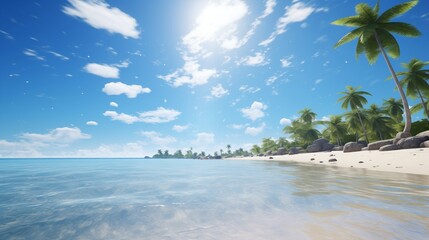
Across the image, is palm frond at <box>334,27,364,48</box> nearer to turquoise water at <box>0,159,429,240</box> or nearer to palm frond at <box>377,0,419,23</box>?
palm frond at <box>377,0,419,23</box>

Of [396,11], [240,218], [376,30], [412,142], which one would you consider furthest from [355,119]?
[240,218]

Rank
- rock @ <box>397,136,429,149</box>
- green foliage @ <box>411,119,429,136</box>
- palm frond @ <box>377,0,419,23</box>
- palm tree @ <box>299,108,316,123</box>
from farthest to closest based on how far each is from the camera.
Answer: palm tree @ <box>299,108,316,123</box> → green foliage @ <box>411,119,429,136</box> → palm frond @ <box>377,0,419,23</box> → rock @ <box>397,136,429,149</box>

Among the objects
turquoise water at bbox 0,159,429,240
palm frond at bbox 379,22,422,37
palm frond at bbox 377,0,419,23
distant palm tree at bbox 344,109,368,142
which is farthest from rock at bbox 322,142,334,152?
turquoise water at bbox 0,159,429,240

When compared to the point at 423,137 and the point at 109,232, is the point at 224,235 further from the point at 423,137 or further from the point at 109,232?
the point at 423,137

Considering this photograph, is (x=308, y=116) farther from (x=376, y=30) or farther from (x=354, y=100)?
(x=376, y=30)

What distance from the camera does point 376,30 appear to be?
22.0 metres

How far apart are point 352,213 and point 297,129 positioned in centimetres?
6431

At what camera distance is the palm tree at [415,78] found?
28.4 m

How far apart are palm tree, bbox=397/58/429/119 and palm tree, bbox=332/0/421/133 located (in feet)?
33.3

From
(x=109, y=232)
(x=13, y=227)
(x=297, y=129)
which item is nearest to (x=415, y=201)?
(x=109, y=232)

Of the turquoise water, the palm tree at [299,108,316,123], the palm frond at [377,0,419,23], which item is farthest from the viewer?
the palm tree at [299,108,316,123]

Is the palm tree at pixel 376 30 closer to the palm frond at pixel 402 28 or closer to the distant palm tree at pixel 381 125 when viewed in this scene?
the palm frond at pixel 402 28

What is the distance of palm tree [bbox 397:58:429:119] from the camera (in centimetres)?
2841

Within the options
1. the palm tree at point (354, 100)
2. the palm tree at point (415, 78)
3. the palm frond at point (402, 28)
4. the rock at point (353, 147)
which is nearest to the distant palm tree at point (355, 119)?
the palm tree at point (354, 100)
